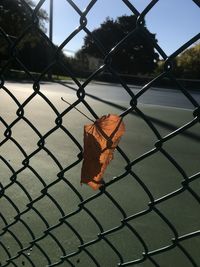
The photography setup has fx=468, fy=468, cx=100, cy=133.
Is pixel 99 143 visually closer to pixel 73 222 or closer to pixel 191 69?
pixel 73 222

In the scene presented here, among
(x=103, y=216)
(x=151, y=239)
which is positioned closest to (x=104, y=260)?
(x=151, y=239)

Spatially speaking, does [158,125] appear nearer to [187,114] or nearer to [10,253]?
[187,114]

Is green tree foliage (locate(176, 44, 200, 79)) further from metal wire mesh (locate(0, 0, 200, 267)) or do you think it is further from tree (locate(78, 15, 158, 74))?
metal wire mesh (locate(0, 0, 200, 267))

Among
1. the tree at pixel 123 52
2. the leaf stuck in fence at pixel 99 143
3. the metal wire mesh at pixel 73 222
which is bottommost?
the leaf stuck in fence at pixel 99 143

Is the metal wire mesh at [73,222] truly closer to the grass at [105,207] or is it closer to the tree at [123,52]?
the grass at [105,207]

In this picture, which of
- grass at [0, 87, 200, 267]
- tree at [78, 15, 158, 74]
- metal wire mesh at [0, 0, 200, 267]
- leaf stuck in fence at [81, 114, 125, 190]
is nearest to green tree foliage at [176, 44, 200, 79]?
tree at [78, 15, 158, 74]

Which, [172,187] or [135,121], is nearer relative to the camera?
[172,187]

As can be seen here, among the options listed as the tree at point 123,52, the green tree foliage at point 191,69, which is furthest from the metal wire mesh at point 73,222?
the tree at point 123,52

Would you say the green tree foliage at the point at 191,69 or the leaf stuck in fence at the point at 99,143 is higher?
the green tree foliage at the point at 191,69

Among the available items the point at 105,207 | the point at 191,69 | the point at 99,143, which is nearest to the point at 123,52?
the point at 191,69
